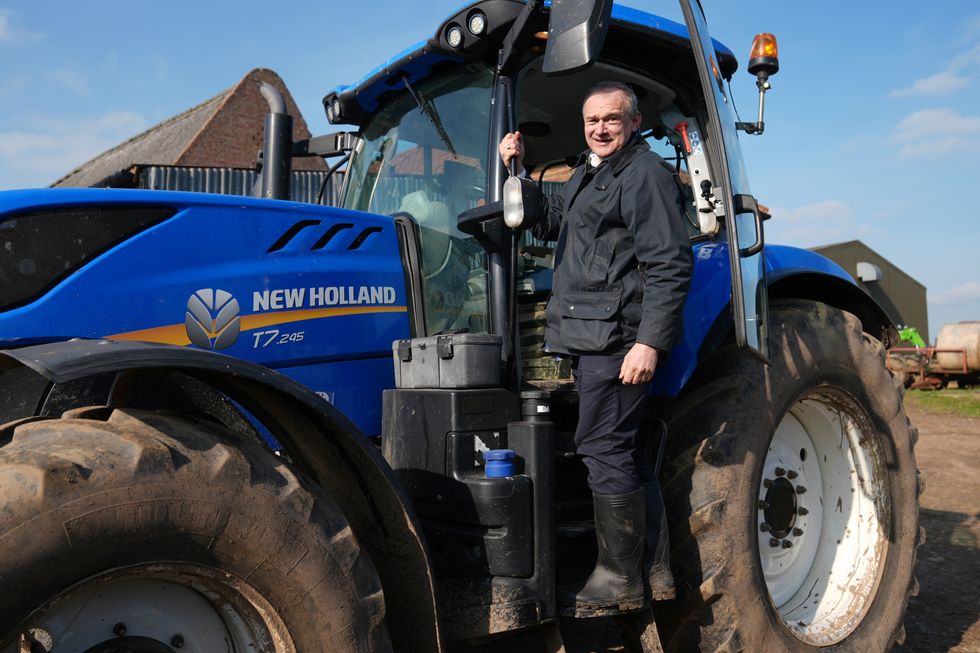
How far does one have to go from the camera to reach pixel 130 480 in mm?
1753

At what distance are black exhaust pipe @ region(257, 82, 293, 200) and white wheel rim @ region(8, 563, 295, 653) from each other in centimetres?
200

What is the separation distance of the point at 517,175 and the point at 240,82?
2165 centimetres

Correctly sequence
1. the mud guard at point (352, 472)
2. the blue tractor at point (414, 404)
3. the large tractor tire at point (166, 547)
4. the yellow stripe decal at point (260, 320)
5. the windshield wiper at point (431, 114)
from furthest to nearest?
the windshield wiper at point (431, 114) < the yellow stripe decal at point (260, 320) < the mud guard at point (352, 472) < the blue tractor at point (414, 404) < the large tractor tire at point (166, 547)

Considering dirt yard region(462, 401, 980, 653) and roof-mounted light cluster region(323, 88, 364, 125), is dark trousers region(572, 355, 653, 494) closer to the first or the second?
dirt yard region(462, 401, 980, 653)

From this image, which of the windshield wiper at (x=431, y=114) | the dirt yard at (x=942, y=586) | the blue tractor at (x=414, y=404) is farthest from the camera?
the dirt yard at (x=942, y=586)

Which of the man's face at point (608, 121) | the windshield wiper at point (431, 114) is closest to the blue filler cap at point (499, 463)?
the man's face at point (608, 121)

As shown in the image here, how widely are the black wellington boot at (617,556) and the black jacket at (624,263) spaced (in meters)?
0.49

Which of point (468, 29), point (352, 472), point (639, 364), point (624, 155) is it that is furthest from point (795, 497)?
point (468, 29)

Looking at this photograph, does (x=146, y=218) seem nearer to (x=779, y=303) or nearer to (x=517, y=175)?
(x=517, y=175)

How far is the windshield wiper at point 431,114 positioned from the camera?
3129 millimetres

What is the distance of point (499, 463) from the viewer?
2.50 m

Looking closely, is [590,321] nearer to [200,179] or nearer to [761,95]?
[761,95]

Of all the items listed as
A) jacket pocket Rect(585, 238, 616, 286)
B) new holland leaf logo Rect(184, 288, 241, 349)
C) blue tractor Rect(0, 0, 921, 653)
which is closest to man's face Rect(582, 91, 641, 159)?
blue tractor Rect(0, 0, 921, 653)

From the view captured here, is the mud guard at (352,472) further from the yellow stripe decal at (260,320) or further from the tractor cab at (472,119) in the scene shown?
the tractor cab at (472,119)
